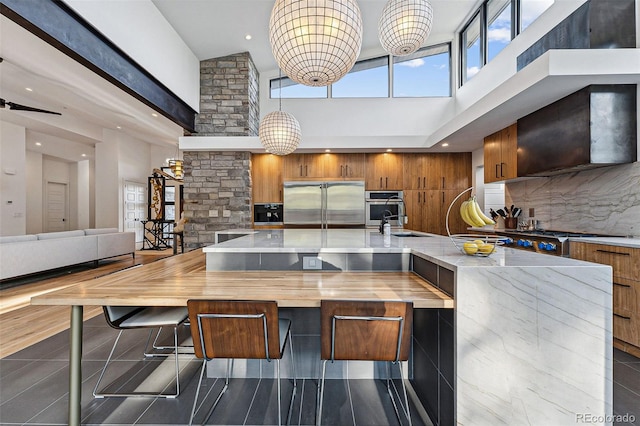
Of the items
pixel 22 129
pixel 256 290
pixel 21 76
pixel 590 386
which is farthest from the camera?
pixel 22 129

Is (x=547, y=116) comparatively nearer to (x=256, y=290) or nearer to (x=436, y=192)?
(x=436, y=192)

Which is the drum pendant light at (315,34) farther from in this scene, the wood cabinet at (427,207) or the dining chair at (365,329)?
the wood cabinet at (427,207)

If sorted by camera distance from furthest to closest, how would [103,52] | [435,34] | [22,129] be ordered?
[22,129] < [435,34] < [103,52]

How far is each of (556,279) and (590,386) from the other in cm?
49

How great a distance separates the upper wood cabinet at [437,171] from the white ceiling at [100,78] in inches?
91.9

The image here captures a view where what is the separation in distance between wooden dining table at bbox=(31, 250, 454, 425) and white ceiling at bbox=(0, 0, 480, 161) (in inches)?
118

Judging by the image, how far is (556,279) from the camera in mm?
1242

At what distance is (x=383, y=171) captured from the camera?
5.41 m

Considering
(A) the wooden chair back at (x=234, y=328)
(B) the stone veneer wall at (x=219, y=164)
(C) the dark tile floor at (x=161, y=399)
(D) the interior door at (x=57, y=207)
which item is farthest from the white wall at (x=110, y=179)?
(A) the wooden chair back at (x=234, y=328)

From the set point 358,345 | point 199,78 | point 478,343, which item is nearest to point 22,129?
point 199,78

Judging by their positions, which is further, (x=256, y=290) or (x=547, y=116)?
(x=547, y=116)

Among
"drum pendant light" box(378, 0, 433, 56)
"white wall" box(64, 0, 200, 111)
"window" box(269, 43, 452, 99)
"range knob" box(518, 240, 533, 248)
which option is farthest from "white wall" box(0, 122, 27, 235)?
"range knob" box(518, 240, 533, 248)

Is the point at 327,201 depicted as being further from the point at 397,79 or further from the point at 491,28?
the point at 491,28

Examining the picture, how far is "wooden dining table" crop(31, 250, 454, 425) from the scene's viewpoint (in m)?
1.38
